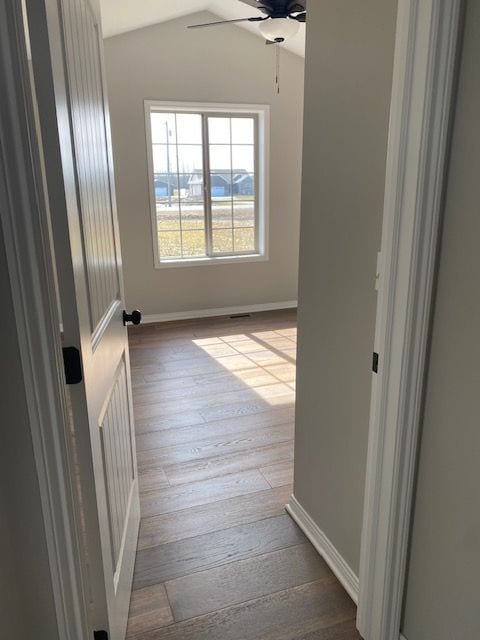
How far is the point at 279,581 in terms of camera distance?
1797 millimetres

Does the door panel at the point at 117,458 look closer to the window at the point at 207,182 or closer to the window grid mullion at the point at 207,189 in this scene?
the window at the point at 207,182

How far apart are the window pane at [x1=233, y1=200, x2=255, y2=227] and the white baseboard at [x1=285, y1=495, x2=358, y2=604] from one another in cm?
375

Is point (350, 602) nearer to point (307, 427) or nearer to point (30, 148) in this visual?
point (307, 427)

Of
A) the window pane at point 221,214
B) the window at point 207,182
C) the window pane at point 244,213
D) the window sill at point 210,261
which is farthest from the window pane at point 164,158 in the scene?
the window sill at point 210,261

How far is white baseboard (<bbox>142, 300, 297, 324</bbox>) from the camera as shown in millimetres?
5156

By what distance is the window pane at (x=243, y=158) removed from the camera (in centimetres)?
515

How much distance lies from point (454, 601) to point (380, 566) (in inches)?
9.9

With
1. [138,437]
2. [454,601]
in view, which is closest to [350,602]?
[454,601]

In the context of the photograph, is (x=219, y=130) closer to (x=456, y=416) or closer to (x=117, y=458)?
(x=117, y=458)

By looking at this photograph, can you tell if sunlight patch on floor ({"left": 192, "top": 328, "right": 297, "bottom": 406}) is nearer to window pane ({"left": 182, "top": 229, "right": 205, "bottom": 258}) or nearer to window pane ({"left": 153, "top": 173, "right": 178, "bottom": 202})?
window pane ({"left": 182, "top": 229, "right": 205, "bottom": 258})

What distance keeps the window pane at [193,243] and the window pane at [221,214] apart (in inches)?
7.4

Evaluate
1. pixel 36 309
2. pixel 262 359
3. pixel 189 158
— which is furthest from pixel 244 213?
pixel 36 309

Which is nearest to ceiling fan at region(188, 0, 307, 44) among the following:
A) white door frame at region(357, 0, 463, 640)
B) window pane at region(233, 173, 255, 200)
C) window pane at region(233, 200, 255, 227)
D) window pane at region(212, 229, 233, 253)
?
white door frame at region(357, 0, 463, 640)

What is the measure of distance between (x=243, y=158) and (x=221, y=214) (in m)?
0.66
